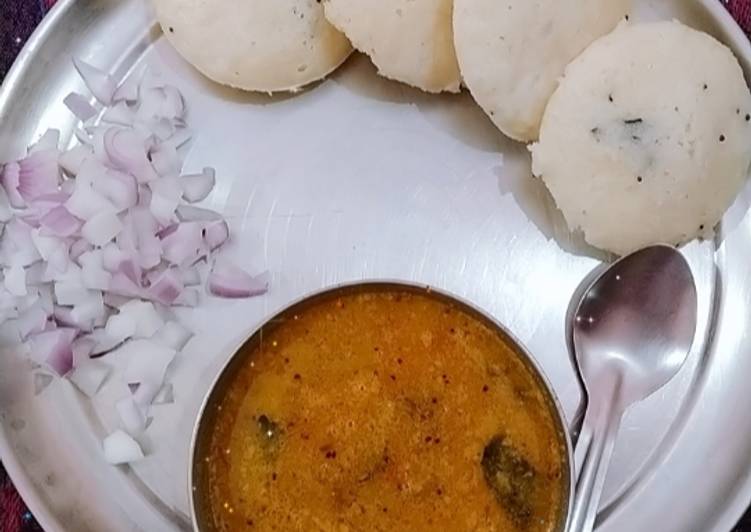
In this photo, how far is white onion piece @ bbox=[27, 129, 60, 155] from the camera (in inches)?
55.1

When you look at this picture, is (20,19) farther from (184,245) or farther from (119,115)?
(184,245)

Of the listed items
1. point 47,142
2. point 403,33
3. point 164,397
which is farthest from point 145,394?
point 403,33

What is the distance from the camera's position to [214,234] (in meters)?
1.37

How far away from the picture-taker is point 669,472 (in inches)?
52.1

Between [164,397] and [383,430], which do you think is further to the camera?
[164,397]

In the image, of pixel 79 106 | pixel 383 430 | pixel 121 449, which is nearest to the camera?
pixel 383 430

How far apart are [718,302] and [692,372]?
0.09 meters

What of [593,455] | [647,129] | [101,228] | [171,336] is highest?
[647,129]

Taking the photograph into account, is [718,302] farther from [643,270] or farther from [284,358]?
[284,358]

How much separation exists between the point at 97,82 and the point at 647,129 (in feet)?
2.28

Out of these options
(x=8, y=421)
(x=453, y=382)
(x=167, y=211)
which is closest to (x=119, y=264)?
(x=167, y=211)

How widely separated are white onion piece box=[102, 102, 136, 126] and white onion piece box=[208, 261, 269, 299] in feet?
0.74

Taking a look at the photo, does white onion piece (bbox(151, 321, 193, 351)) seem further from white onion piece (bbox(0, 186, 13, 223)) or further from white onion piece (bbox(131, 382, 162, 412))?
white onion piece (bbox(0, 186, 13, 223))

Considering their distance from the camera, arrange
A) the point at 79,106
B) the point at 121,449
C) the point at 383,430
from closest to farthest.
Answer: the point at 383,430 → the point at 121,449 → the point at 79,106
